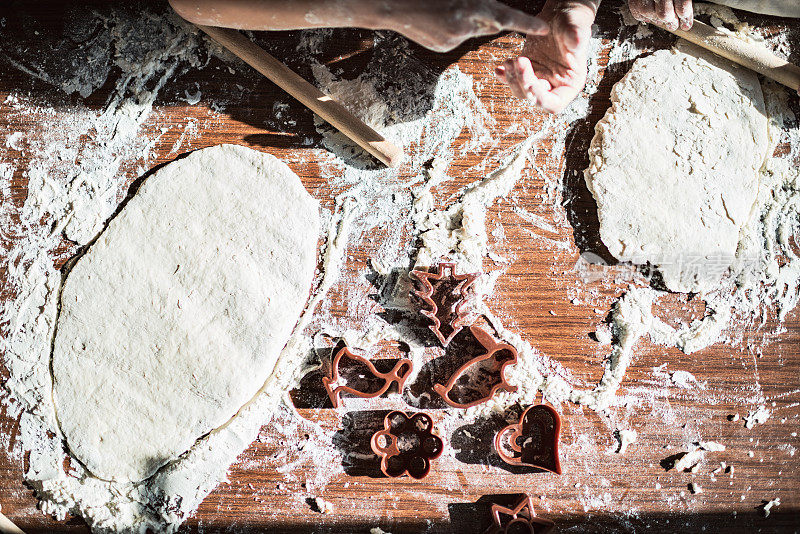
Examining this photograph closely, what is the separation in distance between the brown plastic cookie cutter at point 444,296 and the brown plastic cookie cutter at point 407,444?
170mm

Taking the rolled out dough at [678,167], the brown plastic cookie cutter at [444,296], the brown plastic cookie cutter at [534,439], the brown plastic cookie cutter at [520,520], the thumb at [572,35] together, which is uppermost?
the thumb at [572,35]

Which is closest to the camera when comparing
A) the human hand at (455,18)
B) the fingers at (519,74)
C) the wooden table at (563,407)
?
the human hand at (455,18)

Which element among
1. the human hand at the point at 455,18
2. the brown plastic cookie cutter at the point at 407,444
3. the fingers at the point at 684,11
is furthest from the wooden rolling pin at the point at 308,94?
the fingers at the point at 684,11

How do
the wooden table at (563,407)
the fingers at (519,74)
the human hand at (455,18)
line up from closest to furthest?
the human hand at (455,18), the fingers at (519,74), the wooden table at (563,407)

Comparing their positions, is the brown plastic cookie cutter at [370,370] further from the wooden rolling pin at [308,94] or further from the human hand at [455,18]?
the human hand at [455,18]

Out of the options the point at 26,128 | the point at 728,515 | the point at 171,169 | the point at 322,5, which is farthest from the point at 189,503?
the point at 728,515

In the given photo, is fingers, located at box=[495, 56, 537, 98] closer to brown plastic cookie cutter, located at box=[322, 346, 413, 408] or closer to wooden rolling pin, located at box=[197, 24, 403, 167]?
wooden rolling pin, located at box=[197, 24, 403, 167]

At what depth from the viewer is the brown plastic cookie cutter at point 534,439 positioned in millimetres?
1032

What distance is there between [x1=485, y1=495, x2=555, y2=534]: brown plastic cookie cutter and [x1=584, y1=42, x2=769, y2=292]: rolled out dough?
0.53 m

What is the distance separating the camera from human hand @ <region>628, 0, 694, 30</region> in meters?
1.03

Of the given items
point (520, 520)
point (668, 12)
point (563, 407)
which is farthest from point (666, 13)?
point (520, 520)

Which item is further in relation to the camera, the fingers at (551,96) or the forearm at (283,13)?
the fingers at (551,96)

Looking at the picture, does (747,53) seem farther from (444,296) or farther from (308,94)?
(308,94)

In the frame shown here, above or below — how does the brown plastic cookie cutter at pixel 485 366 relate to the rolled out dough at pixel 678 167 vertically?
below
